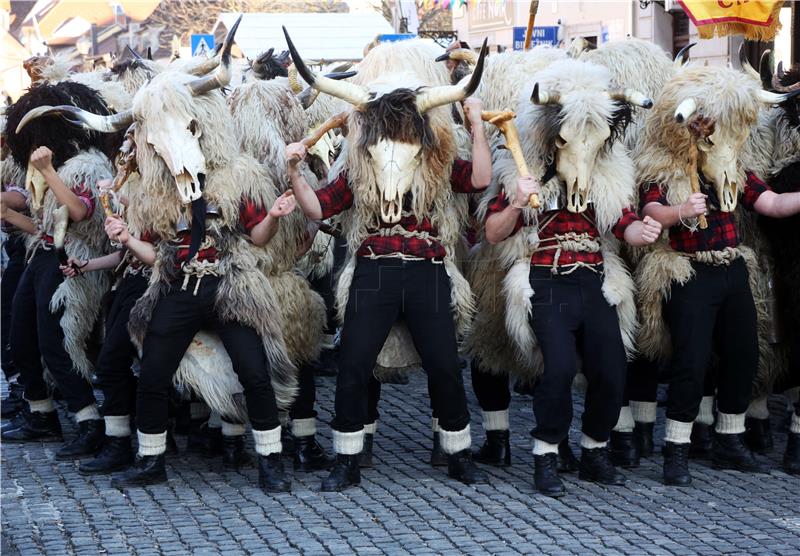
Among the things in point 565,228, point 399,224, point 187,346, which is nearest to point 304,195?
point 399,224

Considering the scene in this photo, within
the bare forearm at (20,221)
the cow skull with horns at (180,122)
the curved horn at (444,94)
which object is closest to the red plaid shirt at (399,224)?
the curved horn at (444,94)

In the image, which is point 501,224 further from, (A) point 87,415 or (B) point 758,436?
(A) point 87,415

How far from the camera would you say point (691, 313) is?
571cm

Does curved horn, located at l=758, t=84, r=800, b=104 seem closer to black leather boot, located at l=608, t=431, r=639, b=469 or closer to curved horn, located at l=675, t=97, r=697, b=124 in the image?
curved horn, located at l=675, t=97, r=697, b=124

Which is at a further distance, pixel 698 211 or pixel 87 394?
pixel 87 394

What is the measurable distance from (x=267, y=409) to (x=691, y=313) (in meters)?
2.10

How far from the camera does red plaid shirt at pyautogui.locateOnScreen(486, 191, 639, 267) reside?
565cm

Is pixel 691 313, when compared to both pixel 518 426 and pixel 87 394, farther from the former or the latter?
pixel 87 394

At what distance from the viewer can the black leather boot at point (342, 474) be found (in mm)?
5715

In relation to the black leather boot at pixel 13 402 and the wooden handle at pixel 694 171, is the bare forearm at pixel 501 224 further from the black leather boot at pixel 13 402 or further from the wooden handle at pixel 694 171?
the black leather boot at pixel 13 402

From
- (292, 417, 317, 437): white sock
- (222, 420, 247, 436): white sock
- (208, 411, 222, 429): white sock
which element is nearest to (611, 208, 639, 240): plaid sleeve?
(292, 417, 317, 437): white sock

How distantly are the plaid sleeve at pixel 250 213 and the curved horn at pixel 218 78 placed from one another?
561mm

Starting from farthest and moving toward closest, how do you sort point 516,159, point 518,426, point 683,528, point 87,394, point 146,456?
point 518,426, point 87,394, point 146,456, point 516,159, point 683,528

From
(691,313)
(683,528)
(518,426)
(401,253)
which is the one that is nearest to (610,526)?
(683,528)
